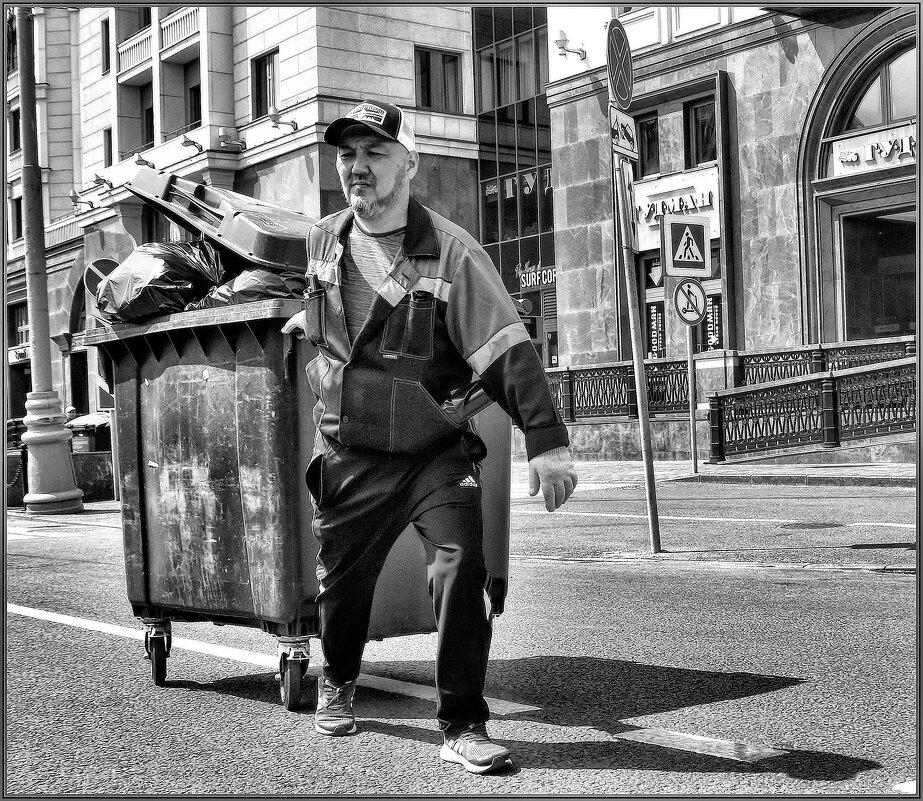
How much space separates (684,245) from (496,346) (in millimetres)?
7980

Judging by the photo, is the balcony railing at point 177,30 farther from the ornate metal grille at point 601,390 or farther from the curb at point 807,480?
the ornate metal grille at point 601,390

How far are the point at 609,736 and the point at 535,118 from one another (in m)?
27.4

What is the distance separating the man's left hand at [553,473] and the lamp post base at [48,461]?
11534 millimetres

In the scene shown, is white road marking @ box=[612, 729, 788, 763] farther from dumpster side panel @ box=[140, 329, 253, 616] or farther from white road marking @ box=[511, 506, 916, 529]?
white road marking @ box=[511, 506, 916, 529]

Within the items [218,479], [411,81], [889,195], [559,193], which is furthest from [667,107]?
[218,479]

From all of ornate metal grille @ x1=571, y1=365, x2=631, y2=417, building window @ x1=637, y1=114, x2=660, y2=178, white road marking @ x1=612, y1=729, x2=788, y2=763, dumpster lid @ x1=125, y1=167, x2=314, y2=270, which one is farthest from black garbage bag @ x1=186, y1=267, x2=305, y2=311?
building window @ x1=637, y1=114, x2=660, y2=178

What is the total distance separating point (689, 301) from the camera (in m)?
13.7

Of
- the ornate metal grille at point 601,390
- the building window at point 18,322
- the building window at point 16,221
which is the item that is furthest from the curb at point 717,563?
the ornate metal grille at point 601,390

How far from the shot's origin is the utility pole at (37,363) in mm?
12797

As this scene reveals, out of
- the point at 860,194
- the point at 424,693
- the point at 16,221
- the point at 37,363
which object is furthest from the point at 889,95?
the point at 424,693

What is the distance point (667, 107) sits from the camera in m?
23.5

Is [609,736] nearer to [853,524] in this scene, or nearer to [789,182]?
[853,524]

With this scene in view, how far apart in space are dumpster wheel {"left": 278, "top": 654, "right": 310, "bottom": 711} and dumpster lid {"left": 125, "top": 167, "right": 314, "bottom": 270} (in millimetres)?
1445

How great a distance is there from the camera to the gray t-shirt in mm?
3408
